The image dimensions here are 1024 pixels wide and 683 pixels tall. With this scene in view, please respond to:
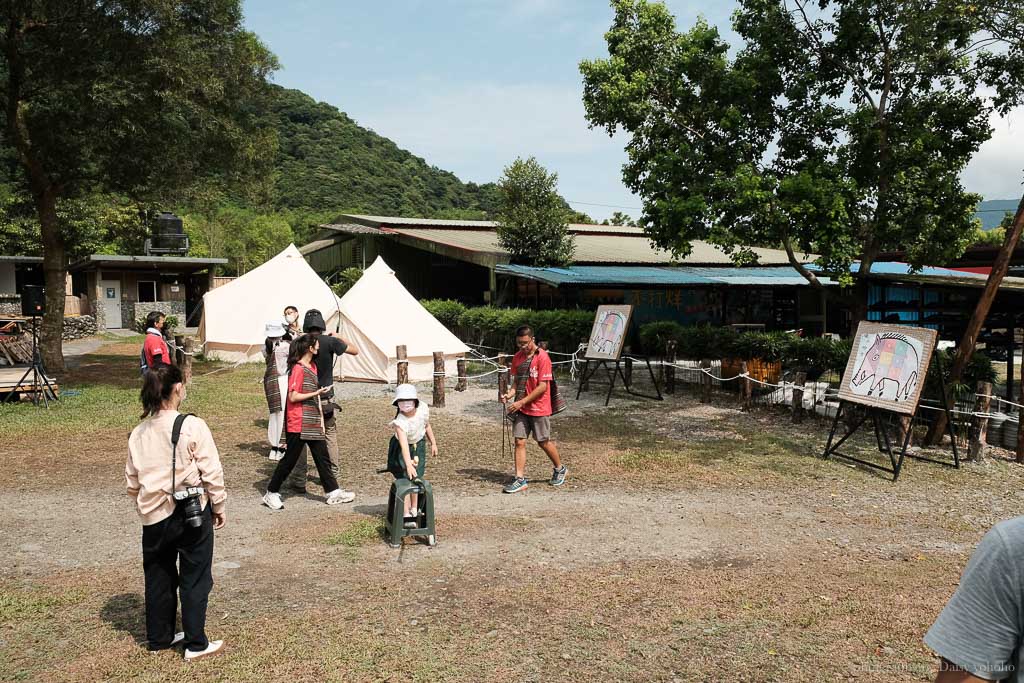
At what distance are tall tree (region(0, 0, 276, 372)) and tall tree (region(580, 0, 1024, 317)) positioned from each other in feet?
26.8

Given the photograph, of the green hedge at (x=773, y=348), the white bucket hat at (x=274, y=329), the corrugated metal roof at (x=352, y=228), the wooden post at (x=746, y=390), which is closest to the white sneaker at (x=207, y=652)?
the white bucket hat at (x=274, y=329)

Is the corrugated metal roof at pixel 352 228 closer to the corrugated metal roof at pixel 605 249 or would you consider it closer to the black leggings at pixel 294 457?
the corrugated metal roof at pixel 605 249

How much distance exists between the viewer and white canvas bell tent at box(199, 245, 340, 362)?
66.2 ft

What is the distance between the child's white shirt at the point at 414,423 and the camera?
6.26m

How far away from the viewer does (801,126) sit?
41.7 ft

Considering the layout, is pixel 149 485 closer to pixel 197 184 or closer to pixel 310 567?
pixel 310 567

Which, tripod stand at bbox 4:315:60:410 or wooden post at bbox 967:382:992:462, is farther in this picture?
tripod stand at bbox 4:315:60:410

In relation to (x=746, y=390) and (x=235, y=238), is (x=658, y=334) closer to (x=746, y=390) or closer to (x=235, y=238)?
(x=746, y=390)

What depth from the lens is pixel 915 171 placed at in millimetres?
11656

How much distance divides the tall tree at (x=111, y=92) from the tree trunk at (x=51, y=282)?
0.02 metres

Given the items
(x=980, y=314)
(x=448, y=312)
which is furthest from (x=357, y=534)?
(x=448, y=312)

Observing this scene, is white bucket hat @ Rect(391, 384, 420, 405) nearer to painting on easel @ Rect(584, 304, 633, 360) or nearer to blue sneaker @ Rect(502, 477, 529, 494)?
blue sneaker @ Rect(502, 477, 529, 494)

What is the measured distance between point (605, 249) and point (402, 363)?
1293cm

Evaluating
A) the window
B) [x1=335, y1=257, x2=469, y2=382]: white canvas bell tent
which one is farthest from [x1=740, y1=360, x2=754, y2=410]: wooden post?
the window
